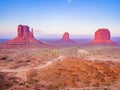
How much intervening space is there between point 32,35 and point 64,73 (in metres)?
150

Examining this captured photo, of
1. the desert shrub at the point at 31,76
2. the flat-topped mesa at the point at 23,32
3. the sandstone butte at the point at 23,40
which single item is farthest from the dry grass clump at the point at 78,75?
the flat-topped mesa at the point at 23,32

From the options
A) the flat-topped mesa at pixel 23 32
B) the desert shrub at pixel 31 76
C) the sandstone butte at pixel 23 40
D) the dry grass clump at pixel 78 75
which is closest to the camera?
the dry grass clump at pixel 78 75

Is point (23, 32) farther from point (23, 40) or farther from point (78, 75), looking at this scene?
point (78, 75)

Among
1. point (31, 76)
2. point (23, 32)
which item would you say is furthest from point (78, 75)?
point (23, 32)

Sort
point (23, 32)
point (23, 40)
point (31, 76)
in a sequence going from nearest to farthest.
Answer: point (31, 76) → point (23, 40) → point (23, 32)

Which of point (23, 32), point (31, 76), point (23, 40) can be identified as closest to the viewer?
point (31, 76)

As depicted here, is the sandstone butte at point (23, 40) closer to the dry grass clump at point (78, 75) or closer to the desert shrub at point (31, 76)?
the dry grass clump at point (78, 75)

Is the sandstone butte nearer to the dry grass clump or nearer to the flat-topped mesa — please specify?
the flat-topped mesa

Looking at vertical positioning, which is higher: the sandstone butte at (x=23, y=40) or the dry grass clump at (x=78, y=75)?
the sandstone butte at (x=23, y=40)

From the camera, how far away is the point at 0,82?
4578 cm

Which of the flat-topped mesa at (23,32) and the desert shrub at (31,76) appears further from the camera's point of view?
the flat-topped mesa at (23,32)

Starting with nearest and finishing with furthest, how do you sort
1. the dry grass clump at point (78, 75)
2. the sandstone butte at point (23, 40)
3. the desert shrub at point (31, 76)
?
the dry grass clump at point (78, 75), the desert shrub at point (31, 76), the sandstone butte at point (23, 40)

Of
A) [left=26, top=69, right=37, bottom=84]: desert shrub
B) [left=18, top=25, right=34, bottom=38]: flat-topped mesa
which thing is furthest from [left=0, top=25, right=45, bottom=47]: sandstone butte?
[left=26, top=69, right=37, bottom=84]: desert shrub

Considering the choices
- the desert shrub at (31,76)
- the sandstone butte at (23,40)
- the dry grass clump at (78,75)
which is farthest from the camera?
the sandstone butte at (23,40)
